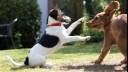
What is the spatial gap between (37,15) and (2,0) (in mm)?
1426

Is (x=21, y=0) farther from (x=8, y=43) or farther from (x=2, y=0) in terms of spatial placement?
(x=8, y=43)

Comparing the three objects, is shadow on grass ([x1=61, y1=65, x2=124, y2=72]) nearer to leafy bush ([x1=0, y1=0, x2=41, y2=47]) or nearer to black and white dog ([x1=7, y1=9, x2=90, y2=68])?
black and white dog ([x1=7, y1=9, x2=90, y2=68])

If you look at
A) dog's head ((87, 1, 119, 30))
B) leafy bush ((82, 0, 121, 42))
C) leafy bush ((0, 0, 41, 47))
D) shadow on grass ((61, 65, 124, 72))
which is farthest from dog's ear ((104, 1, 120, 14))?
leafy bush ((82, 0, 121, 42))

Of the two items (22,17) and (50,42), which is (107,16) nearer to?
(50,42)

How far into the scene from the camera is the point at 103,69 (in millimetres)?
6852

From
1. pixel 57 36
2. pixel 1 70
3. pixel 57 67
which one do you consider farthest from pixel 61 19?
pixel 1 70

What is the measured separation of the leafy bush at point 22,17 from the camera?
15.5m

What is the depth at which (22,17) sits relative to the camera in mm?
15484

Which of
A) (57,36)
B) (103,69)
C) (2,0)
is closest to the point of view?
(103,69)

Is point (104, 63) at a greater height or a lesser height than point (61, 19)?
A: lesser

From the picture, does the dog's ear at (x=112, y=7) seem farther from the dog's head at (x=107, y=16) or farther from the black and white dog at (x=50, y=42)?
the black and white dog at (x=50, y=42)

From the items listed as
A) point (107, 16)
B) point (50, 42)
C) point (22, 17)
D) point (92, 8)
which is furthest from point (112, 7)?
point (92, 8)

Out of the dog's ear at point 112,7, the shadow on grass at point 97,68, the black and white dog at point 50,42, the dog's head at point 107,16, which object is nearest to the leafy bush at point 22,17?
the black and white dog at point 50,42

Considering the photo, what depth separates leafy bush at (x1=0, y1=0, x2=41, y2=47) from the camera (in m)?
15.5
